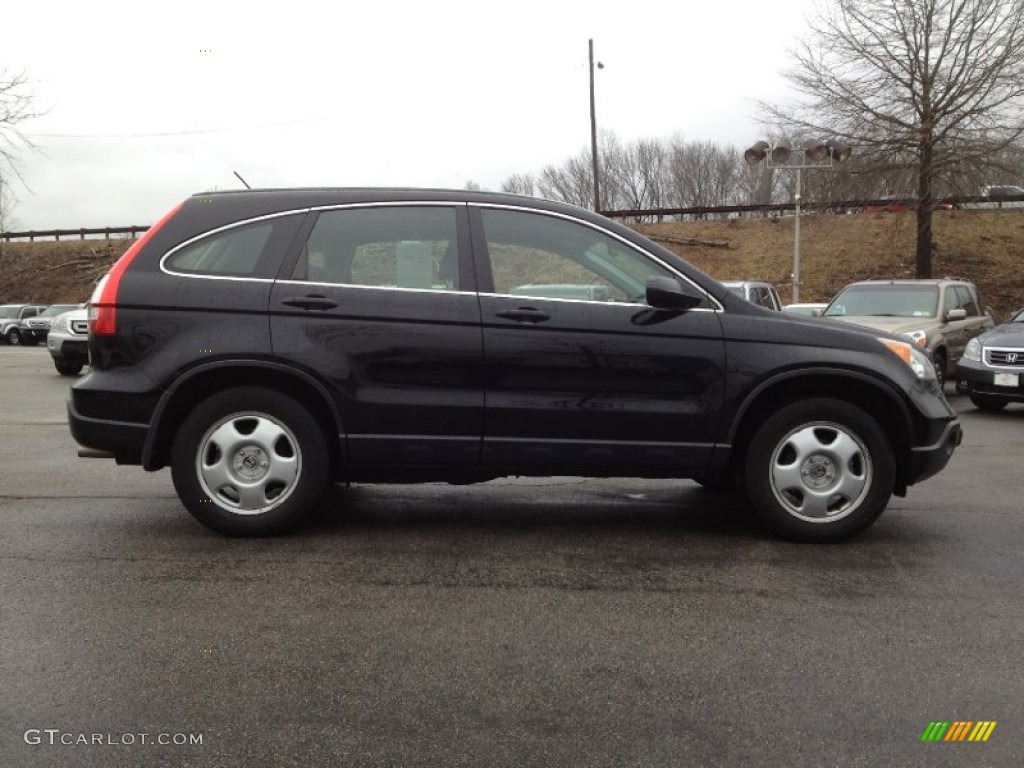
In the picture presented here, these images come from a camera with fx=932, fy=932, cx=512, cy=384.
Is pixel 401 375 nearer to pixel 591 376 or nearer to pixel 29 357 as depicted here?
pixel 591 376

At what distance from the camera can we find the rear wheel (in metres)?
11.0

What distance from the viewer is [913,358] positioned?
502cm

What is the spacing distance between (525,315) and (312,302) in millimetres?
1085

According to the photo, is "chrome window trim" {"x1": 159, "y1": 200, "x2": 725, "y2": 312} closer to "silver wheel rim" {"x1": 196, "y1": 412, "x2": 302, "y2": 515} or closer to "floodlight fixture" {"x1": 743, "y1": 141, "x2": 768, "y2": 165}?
"silver wheel rim" {"x1": 196, "y1": 412, "x2": 302, "y2": 515}

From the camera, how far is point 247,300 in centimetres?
473

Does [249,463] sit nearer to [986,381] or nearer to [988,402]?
[986,381]

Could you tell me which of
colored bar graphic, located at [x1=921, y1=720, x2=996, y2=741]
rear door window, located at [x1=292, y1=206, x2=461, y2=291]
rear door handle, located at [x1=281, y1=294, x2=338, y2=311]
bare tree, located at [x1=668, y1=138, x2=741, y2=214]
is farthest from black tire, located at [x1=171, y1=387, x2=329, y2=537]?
bare tree, located at [x1=668, y1=138, x2=741, y2=214]

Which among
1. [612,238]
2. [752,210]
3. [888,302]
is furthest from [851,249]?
[612,238]

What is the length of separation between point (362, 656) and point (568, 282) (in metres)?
2.26

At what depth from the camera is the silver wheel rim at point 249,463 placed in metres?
4.75

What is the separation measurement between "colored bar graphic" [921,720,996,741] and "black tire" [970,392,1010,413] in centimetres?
896

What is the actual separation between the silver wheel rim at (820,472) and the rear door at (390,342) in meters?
1.60

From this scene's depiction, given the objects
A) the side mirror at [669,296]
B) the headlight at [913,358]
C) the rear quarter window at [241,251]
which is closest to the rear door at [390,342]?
the rear quarter window at [241,251]

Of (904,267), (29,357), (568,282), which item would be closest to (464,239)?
(568,282)
